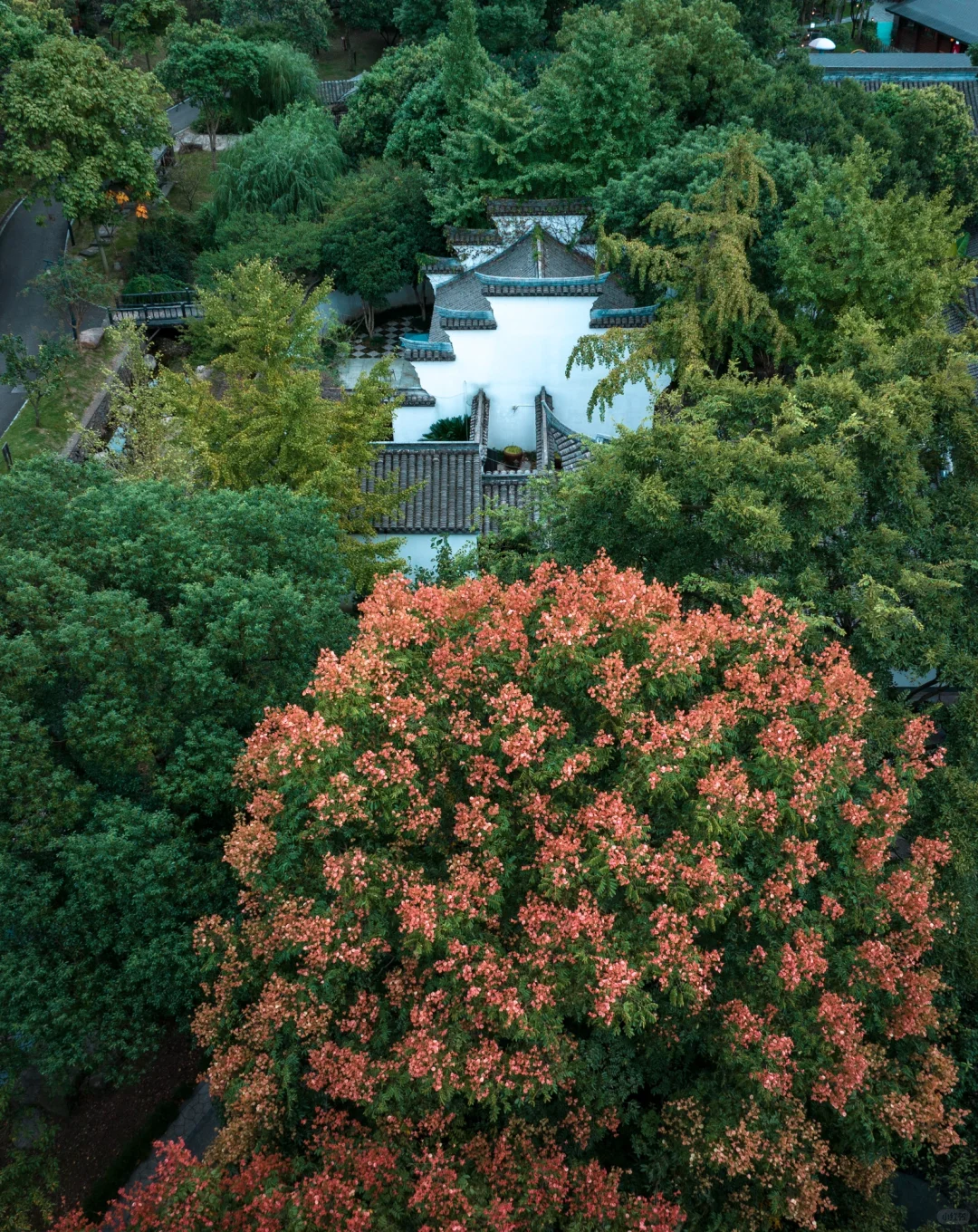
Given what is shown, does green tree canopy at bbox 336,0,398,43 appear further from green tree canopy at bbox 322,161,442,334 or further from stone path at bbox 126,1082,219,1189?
stone path at bbox 126,1082,219,1189

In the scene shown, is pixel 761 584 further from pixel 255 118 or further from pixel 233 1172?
pixel 255 118

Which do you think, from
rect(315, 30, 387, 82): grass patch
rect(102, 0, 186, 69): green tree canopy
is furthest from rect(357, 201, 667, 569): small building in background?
rect(315, 30, 387, 82): grass patch

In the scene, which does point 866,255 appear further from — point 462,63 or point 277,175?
point 277,175

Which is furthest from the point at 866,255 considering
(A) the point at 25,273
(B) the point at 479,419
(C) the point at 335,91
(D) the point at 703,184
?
(C) the point at 335,91

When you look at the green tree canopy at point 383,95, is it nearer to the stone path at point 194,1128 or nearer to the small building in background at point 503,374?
the small building in background at point 503,374

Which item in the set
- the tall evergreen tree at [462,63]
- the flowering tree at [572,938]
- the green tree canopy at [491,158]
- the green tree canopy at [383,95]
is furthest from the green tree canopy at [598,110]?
the flowering tree at [572,938]
